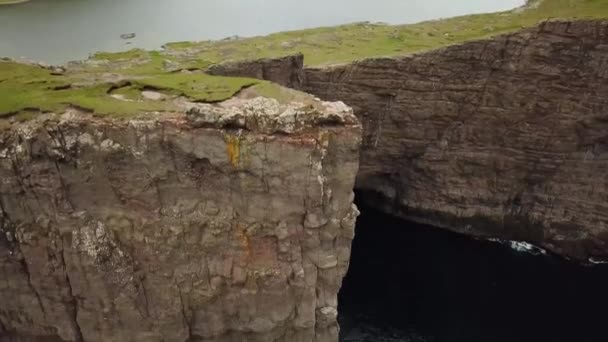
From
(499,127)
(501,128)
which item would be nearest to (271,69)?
(499,127)

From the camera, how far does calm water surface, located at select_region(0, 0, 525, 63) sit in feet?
225

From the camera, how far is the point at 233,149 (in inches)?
1147

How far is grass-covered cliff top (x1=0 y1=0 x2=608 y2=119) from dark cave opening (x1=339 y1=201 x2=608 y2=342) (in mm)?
16051

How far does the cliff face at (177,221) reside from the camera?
29000 millimetres

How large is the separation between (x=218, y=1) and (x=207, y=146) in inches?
2620

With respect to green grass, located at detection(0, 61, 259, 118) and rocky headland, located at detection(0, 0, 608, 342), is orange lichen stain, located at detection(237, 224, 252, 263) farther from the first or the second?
green grass, located at detection(0, 61, 259, 118)

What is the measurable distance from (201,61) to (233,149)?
20.5 metres

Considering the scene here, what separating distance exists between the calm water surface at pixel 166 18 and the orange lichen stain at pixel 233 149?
3756 centimetres

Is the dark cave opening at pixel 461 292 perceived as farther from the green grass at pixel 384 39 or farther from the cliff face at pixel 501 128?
the green grass at pixel 384 39

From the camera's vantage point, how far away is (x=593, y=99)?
4659 cm

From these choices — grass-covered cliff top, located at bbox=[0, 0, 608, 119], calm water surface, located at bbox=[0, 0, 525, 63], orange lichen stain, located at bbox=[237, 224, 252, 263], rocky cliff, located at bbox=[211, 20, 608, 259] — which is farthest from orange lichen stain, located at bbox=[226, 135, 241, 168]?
calm water surface, located at bbox=[0, 0, 525, 63]

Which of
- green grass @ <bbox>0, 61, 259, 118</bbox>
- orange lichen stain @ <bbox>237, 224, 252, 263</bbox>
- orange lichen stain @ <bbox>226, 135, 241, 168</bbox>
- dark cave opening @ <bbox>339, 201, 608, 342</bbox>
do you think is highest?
green grass @ <bbox>0, 61, 259, 118</bbox>

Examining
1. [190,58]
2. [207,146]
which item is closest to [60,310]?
[207,146]

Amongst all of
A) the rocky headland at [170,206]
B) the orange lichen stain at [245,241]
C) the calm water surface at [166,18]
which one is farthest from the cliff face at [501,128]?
the calm water surface at [166,18]
